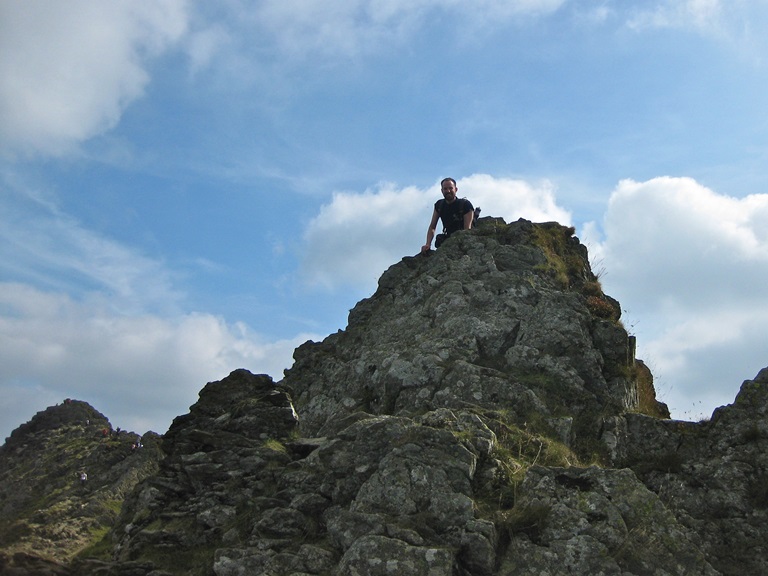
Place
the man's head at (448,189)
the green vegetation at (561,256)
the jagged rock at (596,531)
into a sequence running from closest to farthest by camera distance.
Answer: the jagged rock at (596,531), the green vegetation at (561,256), the man's head at (448,189)

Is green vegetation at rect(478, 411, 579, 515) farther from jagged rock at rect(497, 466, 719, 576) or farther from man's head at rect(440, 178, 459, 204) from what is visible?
man's head at rect(440, 178, 459, 204)

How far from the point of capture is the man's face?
1078 inches

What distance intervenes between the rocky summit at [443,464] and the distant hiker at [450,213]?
5.14 feet

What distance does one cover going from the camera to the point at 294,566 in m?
12.6

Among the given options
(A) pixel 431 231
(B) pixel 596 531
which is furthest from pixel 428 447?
(A) pixel 431 231

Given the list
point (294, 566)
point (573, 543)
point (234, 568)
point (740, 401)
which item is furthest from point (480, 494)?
point (740, 401)

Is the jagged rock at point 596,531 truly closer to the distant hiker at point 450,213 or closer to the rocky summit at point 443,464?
the rocky summit at point 443,464

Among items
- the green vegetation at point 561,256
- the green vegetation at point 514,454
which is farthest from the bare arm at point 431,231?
the green vegetation at point 514,454

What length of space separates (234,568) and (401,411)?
282 inches

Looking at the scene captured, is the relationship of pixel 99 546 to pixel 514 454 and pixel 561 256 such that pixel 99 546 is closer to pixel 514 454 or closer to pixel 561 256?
pixel 514 454

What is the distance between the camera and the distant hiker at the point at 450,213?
27438 millimetres

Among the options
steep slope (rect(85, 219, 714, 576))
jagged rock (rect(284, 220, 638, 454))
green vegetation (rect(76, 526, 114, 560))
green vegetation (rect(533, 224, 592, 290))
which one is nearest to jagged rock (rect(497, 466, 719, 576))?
steep slope (rect(85, 219, 714, 576))

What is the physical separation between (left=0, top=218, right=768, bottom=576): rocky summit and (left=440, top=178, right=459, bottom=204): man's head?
2.13m

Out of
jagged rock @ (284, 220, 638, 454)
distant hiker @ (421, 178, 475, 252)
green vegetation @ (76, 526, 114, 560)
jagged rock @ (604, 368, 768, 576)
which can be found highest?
distant hiker @ (421, 178, 475, 252)
